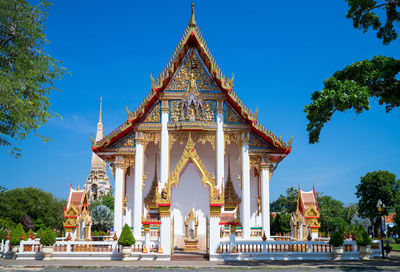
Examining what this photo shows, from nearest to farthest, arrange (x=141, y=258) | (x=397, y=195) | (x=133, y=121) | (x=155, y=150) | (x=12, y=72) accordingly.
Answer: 1. (x=12, y=72)
2. (x=141, y=258)
3. (x=133, y=121)
4. (x=155, y=150)
5. (x=397, y=195)

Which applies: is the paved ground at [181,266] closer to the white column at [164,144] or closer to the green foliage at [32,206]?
the white column at [164,144]

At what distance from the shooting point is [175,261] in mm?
12297

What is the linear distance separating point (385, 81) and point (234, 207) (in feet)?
27.4

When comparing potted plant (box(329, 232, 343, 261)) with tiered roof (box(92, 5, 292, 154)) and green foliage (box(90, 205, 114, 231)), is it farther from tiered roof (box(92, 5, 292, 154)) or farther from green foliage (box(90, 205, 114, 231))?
green foliage (box(90, 205, 114, 231))

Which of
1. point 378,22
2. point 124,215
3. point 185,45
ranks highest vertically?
point 185,45

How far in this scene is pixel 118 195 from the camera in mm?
15773

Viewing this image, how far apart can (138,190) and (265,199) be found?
16.5 feet

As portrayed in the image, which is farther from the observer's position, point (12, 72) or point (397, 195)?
point (397, 195)

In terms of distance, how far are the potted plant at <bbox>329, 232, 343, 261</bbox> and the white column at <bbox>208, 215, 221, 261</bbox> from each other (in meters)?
3.64

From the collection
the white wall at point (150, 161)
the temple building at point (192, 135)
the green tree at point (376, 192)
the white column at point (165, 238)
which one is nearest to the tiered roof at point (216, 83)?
the temple building at point (192, 135)

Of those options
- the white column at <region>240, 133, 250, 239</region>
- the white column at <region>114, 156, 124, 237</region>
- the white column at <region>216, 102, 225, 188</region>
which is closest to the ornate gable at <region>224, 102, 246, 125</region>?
the white column at <region>216, 102, 225, 188</region>

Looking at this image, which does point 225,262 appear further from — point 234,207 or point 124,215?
point 124,215

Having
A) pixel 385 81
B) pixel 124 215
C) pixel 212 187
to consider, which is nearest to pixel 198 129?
pixel 212 187

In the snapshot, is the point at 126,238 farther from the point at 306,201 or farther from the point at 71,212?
the point at 306,201
